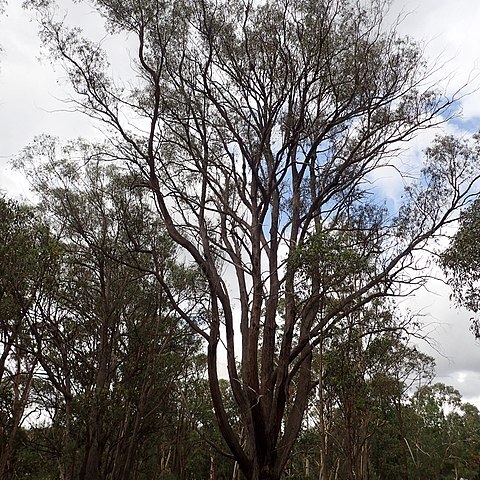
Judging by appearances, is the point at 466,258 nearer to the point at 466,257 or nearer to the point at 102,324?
the point at 466,257

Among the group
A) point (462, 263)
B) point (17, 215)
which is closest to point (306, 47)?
point (462, 263)

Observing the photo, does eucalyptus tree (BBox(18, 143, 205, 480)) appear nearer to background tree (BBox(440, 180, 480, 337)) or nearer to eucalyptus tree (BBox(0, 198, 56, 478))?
eucalyptus tree (BBox(0, 198, 56, 478))

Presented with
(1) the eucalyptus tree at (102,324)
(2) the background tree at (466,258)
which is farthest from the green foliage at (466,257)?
(1) the eucalyptus tree at (102,324)

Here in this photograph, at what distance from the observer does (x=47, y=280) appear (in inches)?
403

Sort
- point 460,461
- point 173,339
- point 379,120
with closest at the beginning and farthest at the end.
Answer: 1. point 379,120
2. point 173,339
3. point 460,461

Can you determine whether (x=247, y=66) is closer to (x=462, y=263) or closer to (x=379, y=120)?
(x=379, y=120)

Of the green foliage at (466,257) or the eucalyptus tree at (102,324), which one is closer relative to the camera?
the green foliage at (466,257)

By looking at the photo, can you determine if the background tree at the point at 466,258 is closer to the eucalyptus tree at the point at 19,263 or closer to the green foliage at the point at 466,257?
the green foliage at the point at 466,257

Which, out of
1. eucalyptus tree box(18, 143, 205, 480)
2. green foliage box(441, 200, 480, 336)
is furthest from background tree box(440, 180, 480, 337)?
eucalyptus tree box(18, 143, 205, 480)

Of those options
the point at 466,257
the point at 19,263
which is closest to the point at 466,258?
the point at 466,257

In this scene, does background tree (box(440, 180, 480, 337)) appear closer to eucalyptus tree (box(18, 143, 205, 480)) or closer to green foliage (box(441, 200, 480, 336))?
green foliage (box(441, 200, 480, 336))

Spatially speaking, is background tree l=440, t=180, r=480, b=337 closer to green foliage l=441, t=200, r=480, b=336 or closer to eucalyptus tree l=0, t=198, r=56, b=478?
green foliage l=441, t=200, r=480, b=336

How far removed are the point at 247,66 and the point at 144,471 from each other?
17.4 metres

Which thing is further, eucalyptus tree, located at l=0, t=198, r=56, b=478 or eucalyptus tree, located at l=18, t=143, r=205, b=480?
eucalyptus tree, located at l=18, t=143, r=205, b=480
